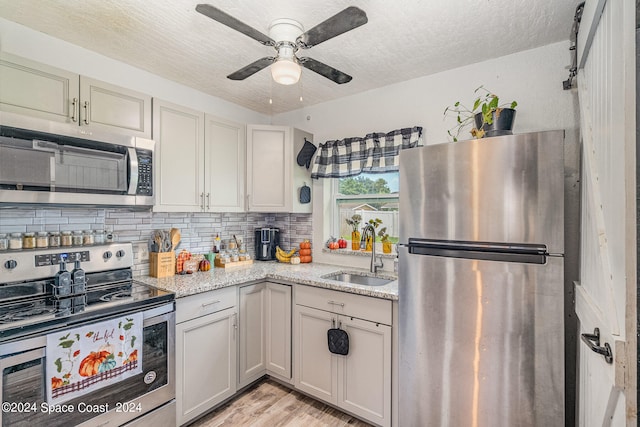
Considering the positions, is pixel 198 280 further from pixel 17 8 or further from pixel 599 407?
pixel 599 407

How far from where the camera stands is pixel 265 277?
2486 mm

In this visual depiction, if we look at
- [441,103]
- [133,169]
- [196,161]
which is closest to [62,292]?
[133,169]

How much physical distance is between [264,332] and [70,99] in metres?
2.05

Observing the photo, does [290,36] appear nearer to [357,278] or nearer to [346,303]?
[346,303]

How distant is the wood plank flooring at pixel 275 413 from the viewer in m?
2.06

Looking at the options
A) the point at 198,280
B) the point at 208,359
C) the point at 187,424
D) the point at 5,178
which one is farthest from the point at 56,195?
the point at 187,424

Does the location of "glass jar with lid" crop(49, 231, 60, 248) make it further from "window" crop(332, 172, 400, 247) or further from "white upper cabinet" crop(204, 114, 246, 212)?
"window" crop(332, 172, 400, 247)

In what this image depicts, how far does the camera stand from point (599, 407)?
1.04 m

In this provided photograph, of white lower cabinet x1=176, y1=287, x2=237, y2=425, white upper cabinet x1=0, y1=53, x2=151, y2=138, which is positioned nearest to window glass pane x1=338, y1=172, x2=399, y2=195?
white lower cabinet x1=176, y1=287, x2=237, y2=425

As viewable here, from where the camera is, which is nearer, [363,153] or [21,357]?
[21,357]

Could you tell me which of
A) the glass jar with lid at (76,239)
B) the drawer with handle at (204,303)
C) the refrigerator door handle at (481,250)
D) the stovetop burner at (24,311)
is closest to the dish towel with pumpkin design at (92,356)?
the stovetop burner at (24,311)

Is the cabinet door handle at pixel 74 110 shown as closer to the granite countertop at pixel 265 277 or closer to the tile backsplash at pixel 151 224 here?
the tile backsplash at pixel 151 224

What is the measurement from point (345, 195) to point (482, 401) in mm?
1930

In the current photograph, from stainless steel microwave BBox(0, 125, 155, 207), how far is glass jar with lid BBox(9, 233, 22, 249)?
0.85 ft
